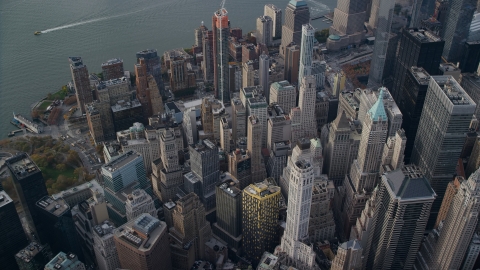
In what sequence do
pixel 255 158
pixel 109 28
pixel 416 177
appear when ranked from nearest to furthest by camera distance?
1. pixel 416 177
2. pixel 255 158
3. pixel 109 28

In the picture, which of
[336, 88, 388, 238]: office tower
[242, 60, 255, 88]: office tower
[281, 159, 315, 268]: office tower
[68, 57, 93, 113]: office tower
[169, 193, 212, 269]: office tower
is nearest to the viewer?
[281, 159, 315, 268]: office tower

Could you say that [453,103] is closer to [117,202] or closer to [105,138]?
[117,202]

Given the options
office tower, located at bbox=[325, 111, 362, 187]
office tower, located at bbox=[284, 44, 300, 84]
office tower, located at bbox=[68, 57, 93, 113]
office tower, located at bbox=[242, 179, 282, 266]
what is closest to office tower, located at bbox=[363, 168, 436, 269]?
office tower, located at bbox=[242, 179, 282, 266]

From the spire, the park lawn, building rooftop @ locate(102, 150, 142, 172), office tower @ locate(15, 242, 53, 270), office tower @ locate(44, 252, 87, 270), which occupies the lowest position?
the park lawn

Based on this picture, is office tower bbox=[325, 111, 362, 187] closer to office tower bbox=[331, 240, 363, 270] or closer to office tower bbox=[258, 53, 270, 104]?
office tower bbox=[331, 240, 363, 270]

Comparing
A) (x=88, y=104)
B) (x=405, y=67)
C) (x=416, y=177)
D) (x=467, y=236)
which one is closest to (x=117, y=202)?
(x=88, y=104)

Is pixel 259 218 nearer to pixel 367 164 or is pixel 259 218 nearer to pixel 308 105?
pixel 367 164

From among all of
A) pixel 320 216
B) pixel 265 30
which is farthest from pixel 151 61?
pixel 320 216
